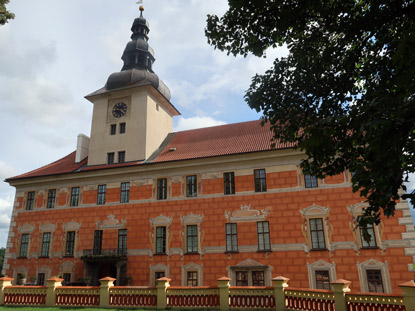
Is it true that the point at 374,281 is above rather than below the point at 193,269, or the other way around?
below

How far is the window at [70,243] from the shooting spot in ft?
78.2

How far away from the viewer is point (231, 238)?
2072 cm

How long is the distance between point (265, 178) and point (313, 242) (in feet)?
15.5

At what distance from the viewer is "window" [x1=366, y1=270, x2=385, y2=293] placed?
687 inches

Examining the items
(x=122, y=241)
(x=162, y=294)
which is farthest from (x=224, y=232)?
(x=162, y=294)

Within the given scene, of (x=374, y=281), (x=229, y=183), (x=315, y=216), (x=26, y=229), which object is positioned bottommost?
(x=374, y=281)

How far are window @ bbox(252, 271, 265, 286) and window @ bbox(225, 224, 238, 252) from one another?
5.88ft

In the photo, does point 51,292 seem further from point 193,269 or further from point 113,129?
point 113,129

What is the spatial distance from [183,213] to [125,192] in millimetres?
4902

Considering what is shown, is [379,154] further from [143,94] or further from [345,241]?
[143,94]

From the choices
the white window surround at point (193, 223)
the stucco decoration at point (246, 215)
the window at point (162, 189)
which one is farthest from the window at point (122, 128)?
the stucco decoration at point (246, 215)

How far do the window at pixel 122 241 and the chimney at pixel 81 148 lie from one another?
26.9ft

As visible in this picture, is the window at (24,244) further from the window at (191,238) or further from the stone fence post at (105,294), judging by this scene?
the stone fence post at (105,294)

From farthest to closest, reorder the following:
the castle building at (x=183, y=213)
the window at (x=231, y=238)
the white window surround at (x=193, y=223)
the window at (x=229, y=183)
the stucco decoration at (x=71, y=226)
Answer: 1. the stucco decoration at (x=71, y=226)
2. the window at (x=229, y=183)
3. the white window surround at (x=193, y=223)
4. the window at (x=231, y=238)
5. the castle building at (x=183, y=213)
